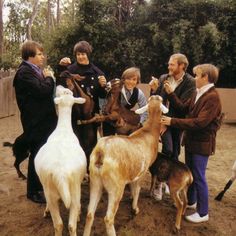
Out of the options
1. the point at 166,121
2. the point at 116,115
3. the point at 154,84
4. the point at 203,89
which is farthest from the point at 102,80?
the point at 203,89

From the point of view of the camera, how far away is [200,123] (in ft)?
14.0

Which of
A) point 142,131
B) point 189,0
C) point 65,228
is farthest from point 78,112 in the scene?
point 189,0

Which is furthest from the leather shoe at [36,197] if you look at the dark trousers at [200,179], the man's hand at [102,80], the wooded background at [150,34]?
the wooded background at [150,34]

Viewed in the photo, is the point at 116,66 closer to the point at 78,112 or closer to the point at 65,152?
the point at 78,112

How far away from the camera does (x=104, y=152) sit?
12.2 feet

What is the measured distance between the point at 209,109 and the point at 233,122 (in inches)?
404

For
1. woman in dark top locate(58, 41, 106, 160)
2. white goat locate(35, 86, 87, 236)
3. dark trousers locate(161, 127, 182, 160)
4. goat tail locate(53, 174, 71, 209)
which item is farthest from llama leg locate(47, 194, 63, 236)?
dark trousers locate(161, 127, 182, 160)

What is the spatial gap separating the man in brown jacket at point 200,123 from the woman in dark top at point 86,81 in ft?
3.17

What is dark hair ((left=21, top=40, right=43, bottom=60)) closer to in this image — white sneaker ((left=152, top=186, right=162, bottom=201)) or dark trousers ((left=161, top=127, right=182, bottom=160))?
dark trousers ((left=161, top=127, right=182, bottom=160))

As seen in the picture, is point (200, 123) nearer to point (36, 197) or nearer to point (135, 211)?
point (135, 211)

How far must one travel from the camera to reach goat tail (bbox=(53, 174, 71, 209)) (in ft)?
10.9

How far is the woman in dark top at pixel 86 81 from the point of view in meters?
4.75

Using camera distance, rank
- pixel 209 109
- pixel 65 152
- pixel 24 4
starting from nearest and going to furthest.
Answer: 1. pixel 65 152
2. pixel 209 109
3. pixel 24 4

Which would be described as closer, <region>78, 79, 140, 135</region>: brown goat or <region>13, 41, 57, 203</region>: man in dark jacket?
<region>13, 41, 57, 203</region>: man in dark jacket
